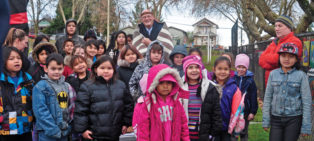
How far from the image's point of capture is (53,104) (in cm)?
361

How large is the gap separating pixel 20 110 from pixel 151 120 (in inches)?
69.4

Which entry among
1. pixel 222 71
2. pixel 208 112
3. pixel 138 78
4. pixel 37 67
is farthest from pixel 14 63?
pixel 222 71

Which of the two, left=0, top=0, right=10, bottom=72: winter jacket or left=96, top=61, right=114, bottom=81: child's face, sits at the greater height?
left=0, top=0, right=10, bottom=72: winter jacket

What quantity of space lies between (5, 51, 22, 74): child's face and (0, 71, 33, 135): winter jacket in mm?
99

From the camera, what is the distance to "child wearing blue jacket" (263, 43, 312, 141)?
3.75m

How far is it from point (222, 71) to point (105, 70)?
1.68 metres

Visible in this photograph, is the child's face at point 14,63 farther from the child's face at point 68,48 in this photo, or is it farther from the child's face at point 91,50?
the child's face at point 68,48

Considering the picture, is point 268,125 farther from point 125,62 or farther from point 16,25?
point 16,25

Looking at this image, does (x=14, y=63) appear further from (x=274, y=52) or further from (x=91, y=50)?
(x=274, y=52)

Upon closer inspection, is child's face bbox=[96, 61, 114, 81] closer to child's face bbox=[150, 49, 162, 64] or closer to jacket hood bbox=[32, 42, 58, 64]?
child's face bbox=[150, 49, 162, 64]

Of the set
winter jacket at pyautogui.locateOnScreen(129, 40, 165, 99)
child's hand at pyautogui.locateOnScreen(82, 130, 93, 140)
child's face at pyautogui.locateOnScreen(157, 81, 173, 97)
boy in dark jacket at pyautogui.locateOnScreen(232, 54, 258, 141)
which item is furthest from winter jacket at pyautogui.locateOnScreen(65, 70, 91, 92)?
boy in dark jacket at pyautogui.locateOnScreen(232, 54, 258, 141)

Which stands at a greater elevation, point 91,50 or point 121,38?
point 121,38

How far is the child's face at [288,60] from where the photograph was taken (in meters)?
3.87

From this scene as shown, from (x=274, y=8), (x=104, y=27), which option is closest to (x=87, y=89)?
(x=274, y=8)
